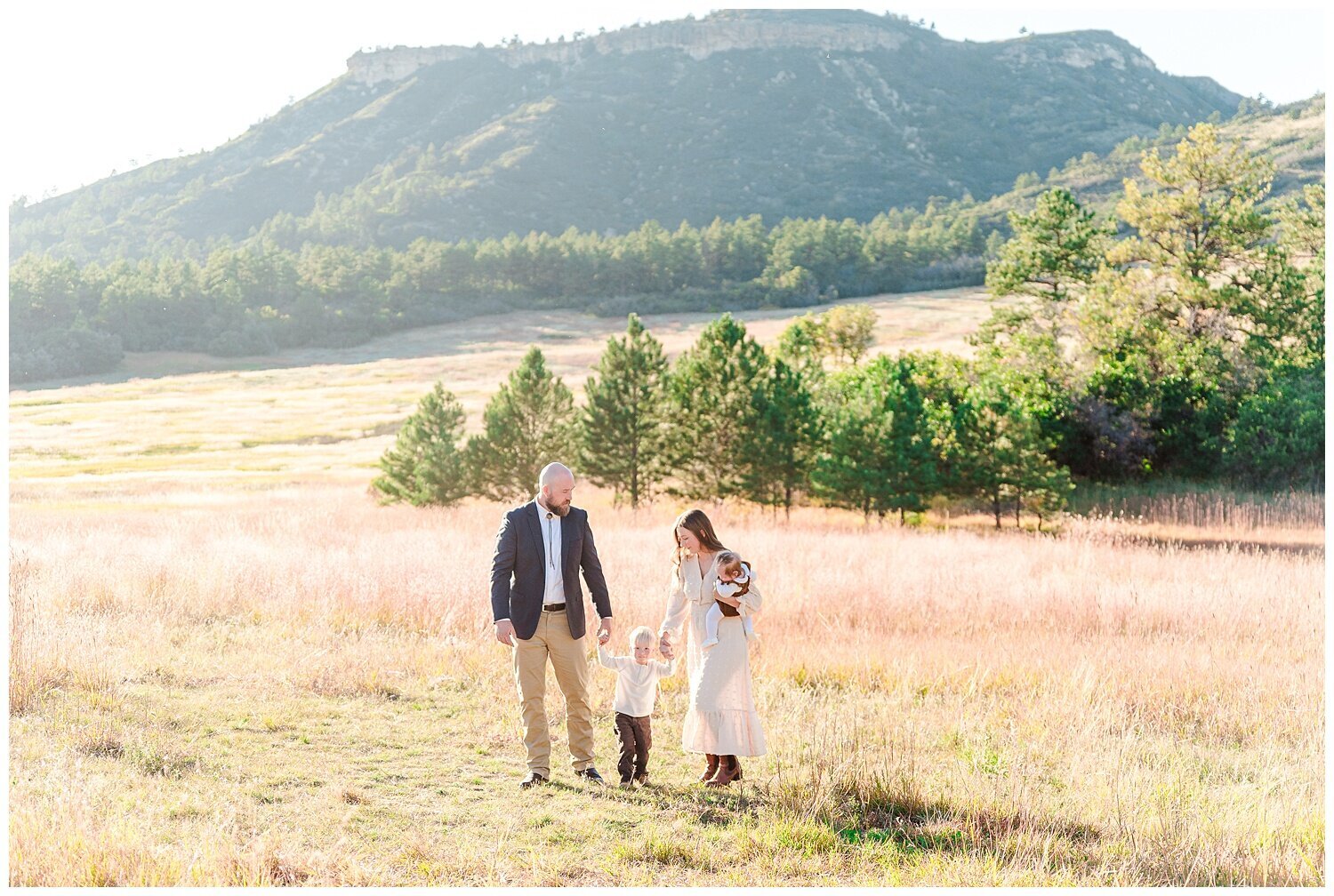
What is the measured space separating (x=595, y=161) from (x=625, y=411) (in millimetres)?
154066

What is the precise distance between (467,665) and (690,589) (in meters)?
3.97

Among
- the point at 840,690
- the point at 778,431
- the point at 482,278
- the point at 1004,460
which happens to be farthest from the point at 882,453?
the point at 482,278

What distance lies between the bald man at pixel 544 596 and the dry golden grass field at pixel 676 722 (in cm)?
56

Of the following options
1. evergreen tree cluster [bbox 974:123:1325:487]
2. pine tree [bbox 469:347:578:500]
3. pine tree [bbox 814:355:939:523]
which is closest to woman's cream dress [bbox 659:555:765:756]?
pine tree [bbox 814:355:939:523]

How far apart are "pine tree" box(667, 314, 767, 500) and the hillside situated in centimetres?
10891

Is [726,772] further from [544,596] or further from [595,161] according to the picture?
[595,161]

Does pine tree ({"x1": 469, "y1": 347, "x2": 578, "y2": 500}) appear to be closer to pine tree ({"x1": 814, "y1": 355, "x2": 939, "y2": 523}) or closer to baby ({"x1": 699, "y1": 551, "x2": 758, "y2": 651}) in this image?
pine tree ({"x1": 814, "y1": 355, "x2": 939, "y2": 523})

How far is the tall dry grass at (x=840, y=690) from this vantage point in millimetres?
5512

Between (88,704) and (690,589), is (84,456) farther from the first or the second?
(690,589)

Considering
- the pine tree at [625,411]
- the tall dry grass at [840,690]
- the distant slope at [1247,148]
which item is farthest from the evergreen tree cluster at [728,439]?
the distant slope at [1247,148]

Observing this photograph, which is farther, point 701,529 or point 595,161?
point 595,161

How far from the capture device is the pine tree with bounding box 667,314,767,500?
79.3 feet

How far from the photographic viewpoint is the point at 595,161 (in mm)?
170125

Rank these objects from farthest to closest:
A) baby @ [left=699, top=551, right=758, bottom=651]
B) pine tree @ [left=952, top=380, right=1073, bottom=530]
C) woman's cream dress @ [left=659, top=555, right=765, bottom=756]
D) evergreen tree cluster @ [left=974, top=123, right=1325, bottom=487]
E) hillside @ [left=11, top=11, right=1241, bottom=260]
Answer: hillside @ [left=11, top=11, right=1241, bottom=260] < evergreen tree cluster @ [left=974, top=123, right=1325, bottom=487] < pine tree @ [left=952, top=380, right=1073, bottom=530] < woman's cream dress @ [left=659, top=555, right=765, bottom=756] < baby @ [left=699, top=551, right=758, bottom=651]
